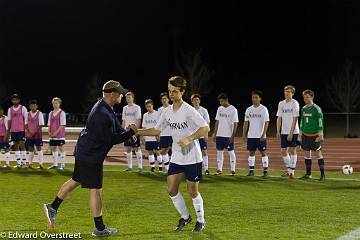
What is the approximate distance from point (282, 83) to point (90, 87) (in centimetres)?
2983

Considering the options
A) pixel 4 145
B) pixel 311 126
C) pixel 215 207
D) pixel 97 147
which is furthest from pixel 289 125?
pixel 4 145

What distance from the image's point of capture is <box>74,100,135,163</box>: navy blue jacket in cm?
713

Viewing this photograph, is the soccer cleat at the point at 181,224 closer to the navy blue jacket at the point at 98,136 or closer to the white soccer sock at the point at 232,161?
the navy blue jacket at the point at 98,136

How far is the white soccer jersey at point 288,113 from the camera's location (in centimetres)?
1403

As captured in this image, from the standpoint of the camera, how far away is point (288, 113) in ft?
46.4

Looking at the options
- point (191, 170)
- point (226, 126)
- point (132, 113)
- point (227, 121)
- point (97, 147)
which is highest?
point (132, 113)

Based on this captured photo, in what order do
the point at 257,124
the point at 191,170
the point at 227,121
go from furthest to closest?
the point at 227,121
the point at 257,124
the point at 191,170

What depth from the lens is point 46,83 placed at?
261 feet

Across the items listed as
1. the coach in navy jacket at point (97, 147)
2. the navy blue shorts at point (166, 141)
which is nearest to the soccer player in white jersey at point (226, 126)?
the navy blue shorts at point (166, 141)

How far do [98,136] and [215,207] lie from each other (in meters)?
3.30

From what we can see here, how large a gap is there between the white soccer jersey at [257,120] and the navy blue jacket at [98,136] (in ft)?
25.5

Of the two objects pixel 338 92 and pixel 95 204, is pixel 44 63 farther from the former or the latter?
pixel 95 204

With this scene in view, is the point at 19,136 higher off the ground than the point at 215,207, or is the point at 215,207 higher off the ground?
the point at 19,136

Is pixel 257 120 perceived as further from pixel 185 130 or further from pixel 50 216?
pixel 50 216
